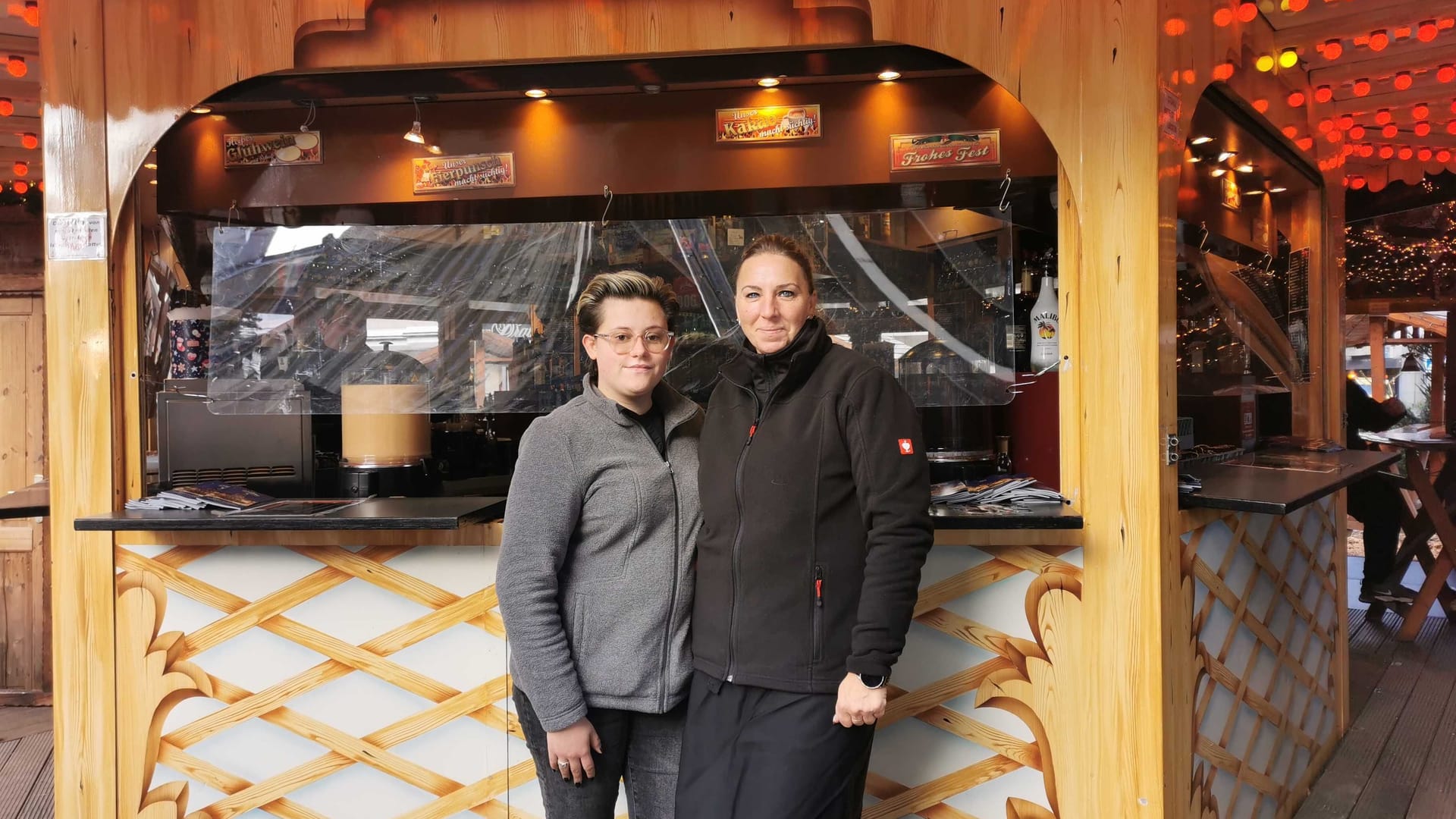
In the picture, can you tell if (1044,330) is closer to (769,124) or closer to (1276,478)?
(1276,478)

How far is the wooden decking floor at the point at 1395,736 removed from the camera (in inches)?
120

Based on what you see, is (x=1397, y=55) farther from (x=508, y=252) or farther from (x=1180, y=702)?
(x=508, y=252)

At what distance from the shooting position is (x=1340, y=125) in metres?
3.73

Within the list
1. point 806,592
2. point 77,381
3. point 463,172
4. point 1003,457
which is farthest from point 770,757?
point 463,172

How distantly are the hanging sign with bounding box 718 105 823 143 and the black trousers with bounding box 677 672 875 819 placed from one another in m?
2.44

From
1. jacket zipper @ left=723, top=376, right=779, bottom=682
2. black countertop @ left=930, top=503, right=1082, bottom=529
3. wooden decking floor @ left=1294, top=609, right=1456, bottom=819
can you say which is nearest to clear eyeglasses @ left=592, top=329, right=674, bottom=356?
jacket zipper @ left=723, top=376, right=779, bottom=682

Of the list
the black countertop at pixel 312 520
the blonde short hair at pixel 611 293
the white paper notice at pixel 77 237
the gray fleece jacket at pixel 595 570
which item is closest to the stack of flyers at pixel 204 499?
the black countertop at pixel 312 520

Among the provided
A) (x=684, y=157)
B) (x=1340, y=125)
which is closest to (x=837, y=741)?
(x=684, y=157)

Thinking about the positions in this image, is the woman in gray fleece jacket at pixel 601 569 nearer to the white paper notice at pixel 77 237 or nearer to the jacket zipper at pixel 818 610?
the jacket zipper at pixel 818 610

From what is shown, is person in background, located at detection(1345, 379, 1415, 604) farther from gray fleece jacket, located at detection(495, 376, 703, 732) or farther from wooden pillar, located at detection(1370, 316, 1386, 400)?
gray fleece jacket, located at detection(495, 376, 703, 732)

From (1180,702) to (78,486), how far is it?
2924mm

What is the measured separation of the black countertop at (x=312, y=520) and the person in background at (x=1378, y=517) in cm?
545

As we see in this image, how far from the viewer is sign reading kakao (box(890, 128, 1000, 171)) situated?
3344mm

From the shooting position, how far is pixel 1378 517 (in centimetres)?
550
